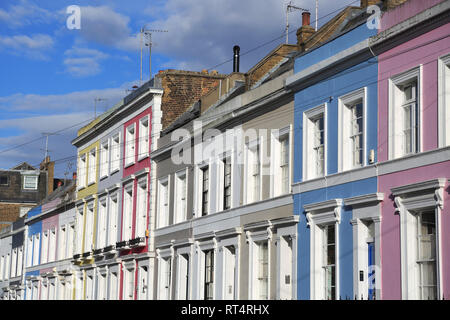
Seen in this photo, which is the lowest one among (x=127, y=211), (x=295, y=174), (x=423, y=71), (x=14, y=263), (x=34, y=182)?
(x=14, y=263)

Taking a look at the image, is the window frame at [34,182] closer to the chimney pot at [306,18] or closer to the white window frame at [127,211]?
the white window frame at [127,211]

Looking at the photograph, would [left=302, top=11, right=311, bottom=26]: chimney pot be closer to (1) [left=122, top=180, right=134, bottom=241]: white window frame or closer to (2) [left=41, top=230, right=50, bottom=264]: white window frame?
(1) [left=122, top=180, right=134, bottom=241]: white window frame

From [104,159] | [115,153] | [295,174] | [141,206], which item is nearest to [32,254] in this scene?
[104,159]

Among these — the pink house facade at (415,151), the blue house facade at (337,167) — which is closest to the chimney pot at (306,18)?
the blue house facade at (337,167)

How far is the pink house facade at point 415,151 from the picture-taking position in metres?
19.4

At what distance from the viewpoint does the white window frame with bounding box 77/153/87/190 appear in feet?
162

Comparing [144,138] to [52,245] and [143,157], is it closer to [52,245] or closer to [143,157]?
[143,157]

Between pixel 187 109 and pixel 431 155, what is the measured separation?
2173cm

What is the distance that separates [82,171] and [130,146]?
8.94 m

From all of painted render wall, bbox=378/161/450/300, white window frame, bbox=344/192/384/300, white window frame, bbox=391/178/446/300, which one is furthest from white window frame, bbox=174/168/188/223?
white window frame, bbox=391/178/446/300

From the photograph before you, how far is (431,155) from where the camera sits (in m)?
19.7

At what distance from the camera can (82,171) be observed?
1973 inches
